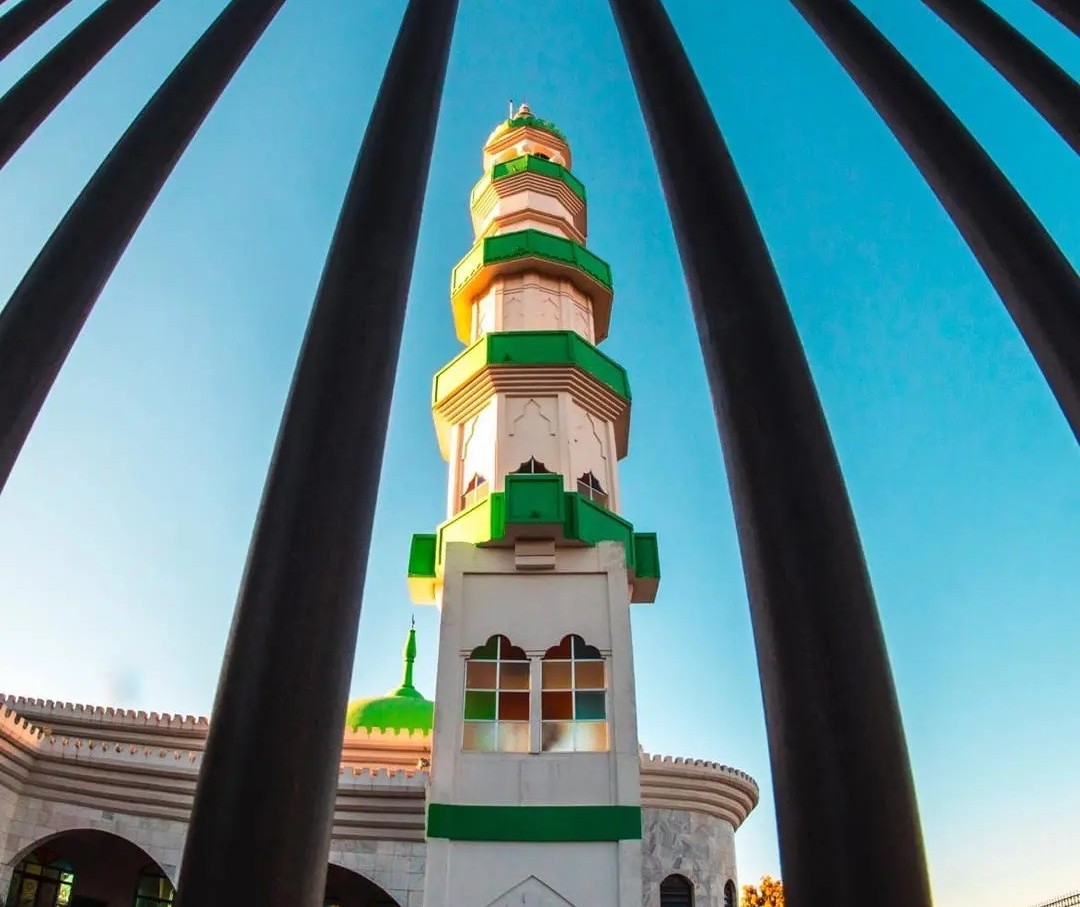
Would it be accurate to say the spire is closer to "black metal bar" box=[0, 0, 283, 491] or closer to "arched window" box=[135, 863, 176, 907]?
"arched window" box=[135, 863, 176, 907]

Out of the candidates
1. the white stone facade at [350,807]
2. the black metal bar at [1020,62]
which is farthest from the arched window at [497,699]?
the black metal bar at [1020,62]

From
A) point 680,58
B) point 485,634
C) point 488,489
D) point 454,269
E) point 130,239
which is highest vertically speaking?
point 454,269

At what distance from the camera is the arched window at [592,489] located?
63.2 feet

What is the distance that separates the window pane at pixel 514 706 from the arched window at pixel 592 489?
15.5 feet

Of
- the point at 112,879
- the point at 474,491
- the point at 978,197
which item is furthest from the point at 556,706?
the point at 978,197

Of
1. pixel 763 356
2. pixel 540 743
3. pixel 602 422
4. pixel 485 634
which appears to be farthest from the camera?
pixel 602 422

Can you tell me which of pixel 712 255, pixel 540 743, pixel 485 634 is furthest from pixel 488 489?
pixel 712 255

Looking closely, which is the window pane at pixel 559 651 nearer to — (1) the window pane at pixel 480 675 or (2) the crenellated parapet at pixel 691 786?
(1) the window pane at pixel 480 675

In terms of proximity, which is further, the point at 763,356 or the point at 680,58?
the point at 680,58

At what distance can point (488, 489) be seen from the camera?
742 inches

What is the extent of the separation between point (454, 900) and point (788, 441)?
45.5ft

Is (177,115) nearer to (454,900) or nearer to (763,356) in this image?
(763,356)

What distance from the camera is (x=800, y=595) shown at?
2.73 m

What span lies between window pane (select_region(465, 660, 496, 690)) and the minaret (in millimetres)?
39
